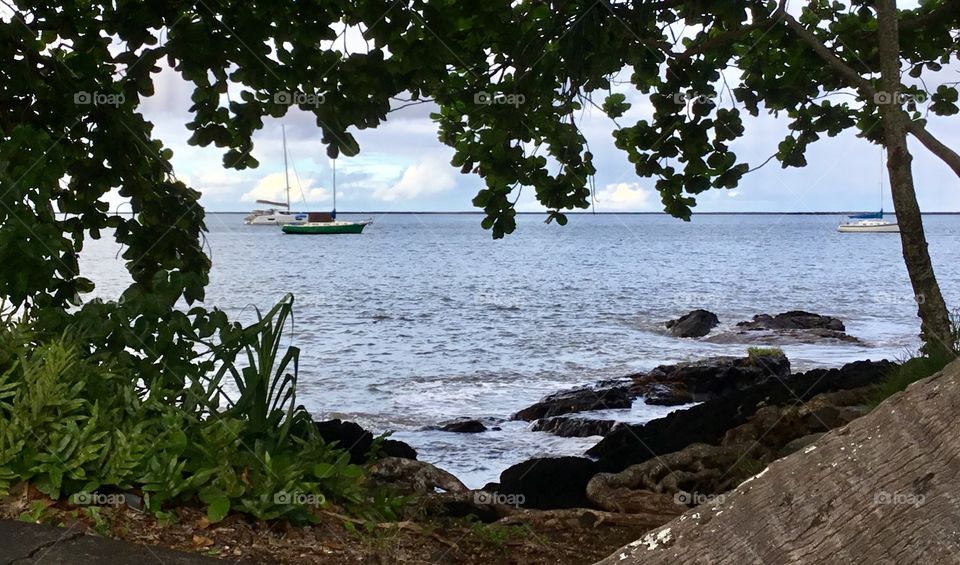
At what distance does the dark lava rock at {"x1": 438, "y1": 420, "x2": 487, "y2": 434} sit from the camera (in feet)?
46.4

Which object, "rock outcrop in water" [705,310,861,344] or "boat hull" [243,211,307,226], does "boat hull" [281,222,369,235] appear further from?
"rock outcrop in water" [705,310,861,344]

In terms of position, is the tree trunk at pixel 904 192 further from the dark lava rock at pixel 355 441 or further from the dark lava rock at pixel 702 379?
the dark lava rock at pixel 702 379

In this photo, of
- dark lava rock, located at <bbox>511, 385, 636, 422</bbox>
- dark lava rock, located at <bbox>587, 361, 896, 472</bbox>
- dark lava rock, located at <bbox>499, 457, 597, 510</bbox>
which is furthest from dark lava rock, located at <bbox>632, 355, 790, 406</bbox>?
dark lava rock, located at <bbox>499, 457, 597, 510</bbox>

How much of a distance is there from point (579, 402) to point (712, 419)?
5588 mm

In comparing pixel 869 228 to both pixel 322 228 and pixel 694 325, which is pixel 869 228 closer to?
pixel 322 228

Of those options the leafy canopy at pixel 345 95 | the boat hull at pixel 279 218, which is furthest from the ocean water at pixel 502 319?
the boat hull at pixel 279 218

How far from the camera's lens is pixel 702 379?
17.8 meters

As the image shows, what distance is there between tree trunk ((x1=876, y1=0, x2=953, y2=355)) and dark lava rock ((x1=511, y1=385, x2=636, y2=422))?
832 cm

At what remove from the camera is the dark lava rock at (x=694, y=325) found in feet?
96.9

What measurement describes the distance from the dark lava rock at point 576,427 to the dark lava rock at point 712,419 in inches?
81.8

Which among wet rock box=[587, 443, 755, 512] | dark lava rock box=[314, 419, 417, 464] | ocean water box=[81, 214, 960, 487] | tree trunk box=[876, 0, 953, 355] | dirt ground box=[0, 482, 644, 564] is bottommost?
ocean water box=[81, 214, 960, 487]

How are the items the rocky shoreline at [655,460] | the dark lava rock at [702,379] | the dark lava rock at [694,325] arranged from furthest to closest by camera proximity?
1. the dark lava rock at [694,325]
2. the dark lava rock at [702,379]
3. the rocky shoreline at [655,460]

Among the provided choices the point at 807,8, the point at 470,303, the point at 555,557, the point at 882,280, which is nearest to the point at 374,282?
the point at 470,303

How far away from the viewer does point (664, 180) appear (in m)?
9.72
